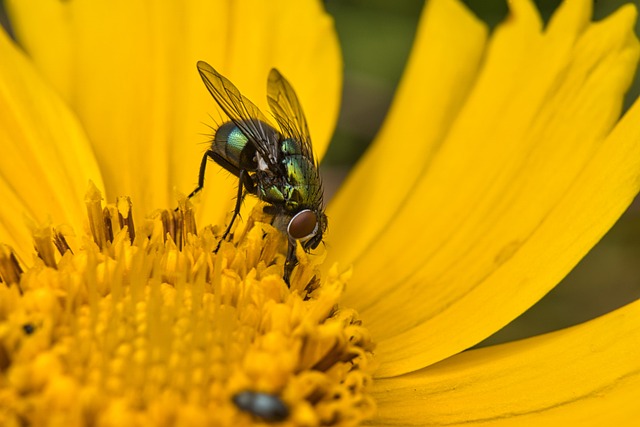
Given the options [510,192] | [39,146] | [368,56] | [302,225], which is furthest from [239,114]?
[368,56]

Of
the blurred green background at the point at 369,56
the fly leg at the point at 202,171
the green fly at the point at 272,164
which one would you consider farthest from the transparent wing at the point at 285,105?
the blurred green background at the point at 369,56

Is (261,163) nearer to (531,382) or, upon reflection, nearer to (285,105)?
(285,105)

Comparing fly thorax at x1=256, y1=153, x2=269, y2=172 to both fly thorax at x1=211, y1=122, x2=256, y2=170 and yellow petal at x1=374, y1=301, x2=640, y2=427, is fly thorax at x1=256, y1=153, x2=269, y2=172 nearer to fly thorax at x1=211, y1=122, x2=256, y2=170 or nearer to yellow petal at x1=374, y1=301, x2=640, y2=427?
fly thorax at x1=211, y1=122, x2=256, y2=170

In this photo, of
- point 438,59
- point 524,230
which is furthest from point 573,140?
point 438,59

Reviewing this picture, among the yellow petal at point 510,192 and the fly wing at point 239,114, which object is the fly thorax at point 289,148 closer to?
the fly wing at point 239,114

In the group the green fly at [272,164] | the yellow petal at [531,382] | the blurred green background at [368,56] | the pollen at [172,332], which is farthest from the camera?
the blurred green background at [368,56]

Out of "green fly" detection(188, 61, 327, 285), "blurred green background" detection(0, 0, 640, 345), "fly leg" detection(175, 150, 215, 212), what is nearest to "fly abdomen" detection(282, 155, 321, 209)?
"green fly" detection(188, 61, 327, 285)
